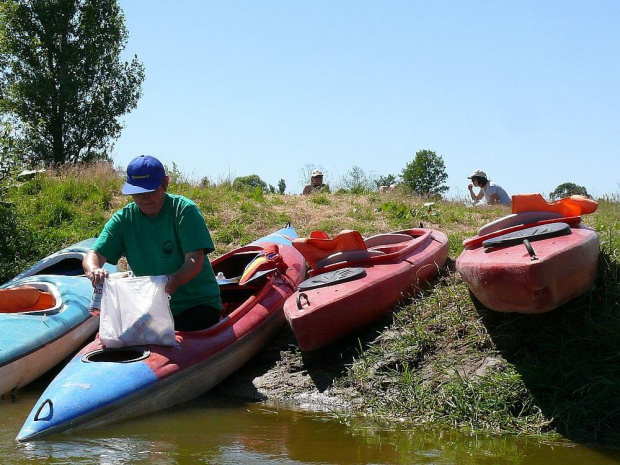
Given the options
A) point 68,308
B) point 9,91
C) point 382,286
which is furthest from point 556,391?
point 9,91

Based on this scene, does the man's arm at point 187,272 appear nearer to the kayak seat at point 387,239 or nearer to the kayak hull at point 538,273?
the kayak hull at point 538,273

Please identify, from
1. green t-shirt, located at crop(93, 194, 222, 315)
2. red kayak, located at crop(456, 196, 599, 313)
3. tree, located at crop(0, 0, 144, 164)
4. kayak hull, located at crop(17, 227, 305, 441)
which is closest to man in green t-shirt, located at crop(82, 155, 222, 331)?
green t-shirt, located at crop(93, 194, 222, 315)

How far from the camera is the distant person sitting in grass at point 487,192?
11.0 m

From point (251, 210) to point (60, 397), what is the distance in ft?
19.4

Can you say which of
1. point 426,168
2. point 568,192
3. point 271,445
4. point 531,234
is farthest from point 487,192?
point 426,168

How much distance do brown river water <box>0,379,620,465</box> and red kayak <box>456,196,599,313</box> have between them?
31.5 inches

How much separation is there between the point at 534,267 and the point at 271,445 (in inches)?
68.0

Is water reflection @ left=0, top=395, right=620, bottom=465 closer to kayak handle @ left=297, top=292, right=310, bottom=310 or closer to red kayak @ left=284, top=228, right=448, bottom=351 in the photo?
red kayak @ left=284, top=228, right=448, bottom=351

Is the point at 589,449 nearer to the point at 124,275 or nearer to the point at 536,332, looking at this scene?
the point at 536,332

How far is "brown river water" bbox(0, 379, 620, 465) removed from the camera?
359 cm

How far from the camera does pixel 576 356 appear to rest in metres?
4.46

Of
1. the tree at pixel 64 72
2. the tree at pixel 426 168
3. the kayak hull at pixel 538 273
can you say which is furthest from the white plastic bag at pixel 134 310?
the tree at pixel 426 168

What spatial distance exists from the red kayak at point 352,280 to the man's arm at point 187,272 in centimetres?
79

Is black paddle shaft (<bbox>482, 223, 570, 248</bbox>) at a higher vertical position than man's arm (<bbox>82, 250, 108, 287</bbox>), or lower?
lower
